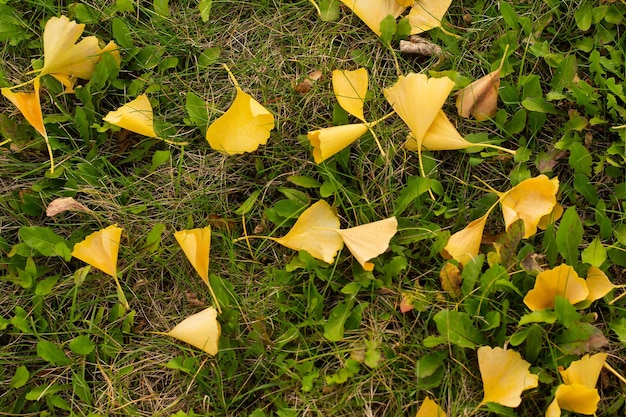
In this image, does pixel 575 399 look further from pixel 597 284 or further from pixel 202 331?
pixel 202 331

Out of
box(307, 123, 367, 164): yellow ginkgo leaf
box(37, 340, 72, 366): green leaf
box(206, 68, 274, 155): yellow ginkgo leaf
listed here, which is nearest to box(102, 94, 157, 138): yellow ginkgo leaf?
box(206, 68, 274, 155): yellow ginkgo leaf

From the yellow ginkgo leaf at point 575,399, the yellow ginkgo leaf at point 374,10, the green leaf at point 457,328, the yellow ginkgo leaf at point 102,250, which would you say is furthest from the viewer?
the yellow ginkgo leaf at point 374,10

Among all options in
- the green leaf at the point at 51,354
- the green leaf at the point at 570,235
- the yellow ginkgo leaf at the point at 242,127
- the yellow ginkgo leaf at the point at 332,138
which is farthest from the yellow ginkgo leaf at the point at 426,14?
the green leaf at the point at 51,354

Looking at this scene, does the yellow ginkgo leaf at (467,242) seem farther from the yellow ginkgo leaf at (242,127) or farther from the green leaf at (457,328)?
the yellow ginkgo leaf at (242,127)

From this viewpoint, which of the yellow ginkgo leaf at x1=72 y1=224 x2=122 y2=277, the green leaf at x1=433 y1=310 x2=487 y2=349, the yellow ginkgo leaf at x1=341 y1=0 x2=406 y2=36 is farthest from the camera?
the yellow ginkgo leaf at x1=341 y1=0 x2=406 y2=36

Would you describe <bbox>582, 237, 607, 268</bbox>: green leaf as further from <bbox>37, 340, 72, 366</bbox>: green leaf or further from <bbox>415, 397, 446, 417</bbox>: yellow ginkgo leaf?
<bbox>37, 340, 72, 366</bbox>: green leaf

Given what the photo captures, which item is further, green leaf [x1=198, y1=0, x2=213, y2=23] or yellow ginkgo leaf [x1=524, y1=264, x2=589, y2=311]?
green leaf [x1=198, y1=0, x2=213, y2=23]
